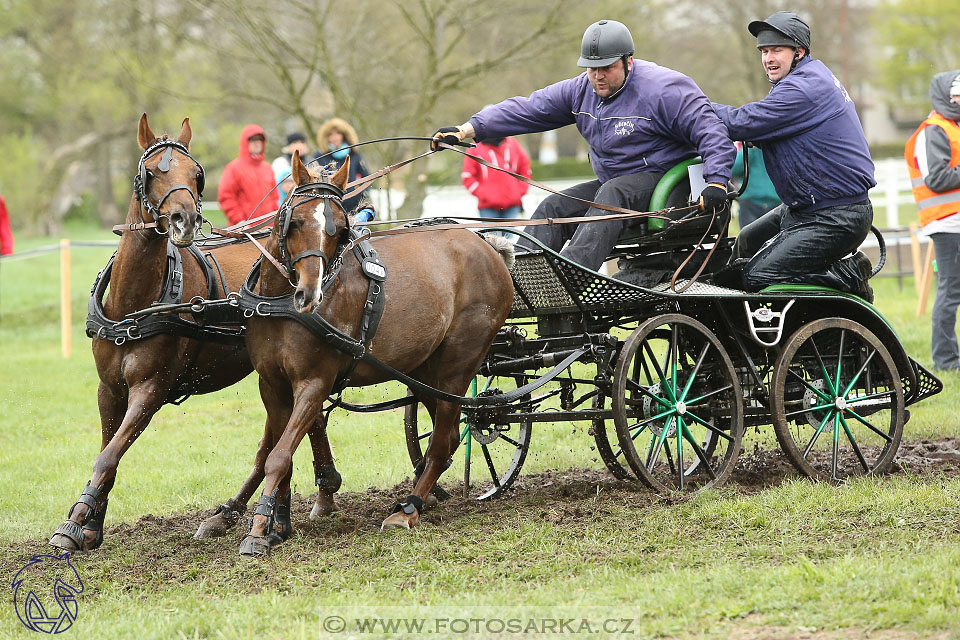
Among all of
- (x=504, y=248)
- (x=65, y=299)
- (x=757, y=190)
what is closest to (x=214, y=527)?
(x=504, y=248)

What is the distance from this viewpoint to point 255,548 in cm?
509

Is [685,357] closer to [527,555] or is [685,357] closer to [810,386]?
[810,386]

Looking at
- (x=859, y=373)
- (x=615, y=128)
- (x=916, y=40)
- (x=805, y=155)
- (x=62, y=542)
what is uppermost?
(x=916, y=40)

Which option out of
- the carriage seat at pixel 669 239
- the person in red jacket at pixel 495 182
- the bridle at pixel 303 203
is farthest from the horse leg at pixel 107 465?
the person in red jacket at pixel 495 182

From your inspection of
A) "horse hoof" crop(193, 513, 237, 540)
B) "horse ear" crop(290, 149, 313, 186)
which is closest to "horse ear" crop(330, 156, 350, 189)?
"horse ear" crop(290, 149, 313, 186)

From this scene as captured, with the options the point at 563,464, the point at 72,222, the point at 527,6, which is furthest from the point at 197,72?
the point at 72,222

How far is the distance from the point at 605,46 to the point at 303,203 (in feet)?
6.64

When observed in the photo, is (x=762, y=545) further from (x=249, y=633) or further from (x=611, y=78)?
(x=611, y=78)

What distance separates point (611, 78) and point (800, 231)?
1386mm

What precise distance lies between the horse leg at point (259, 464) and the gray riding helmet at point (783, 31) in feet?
10.9

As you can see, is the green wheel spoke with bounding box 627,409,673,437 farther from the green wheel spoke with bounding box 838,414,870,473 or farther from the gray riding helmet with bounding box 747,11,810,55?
the gray riding helmet with bounding box 747,11,810,55

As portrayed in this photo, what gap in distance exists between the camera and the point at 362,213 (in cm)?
625

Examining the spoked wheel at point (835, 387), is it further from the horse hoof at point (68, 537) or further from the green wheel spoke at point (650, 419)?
the horse hoof at point (68, 537)

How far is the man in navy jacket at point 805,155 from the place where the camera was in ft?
20.2
